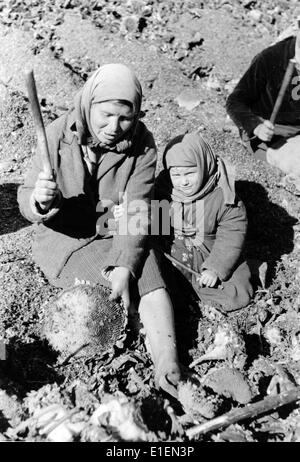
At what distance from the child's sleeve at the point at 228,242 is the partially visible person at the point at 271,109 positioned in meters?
1.06

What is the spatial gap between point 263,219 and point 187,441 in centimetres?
194

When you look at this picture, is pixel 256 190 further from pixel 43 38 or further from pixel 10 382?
pixel 43 38

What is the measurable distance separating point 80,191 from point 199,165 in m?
0.65

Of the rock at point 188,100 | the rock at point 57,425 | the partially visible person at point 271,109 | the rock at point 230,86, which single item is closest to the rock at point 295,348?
the rock at point 57,425

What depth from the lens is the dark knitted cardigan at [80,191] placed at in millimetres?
2732

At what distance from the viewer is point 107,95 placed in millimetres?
2502

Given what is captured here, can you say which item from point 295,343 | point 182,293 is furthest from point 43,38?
point 295,343

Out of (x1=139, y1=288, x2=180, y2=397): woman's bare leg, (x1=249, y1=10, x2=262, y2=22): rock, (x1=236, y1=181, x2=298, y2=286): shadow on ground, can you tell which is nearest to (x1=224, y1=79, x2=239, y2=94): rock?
(x1=249, y1=10, x2=262, y2=22): rock

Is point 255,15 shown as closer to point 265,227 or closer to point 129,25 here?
point 129,25

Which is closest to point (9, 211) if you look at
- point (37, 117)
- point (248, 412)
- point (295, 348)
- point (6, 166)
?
point (6, 166)

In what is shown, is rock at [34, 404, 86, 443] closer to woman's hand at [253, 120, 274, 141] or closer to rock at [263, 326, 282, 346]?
rock at [263, 326, 282, 346]

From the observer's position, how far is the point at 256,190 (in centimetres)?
382
